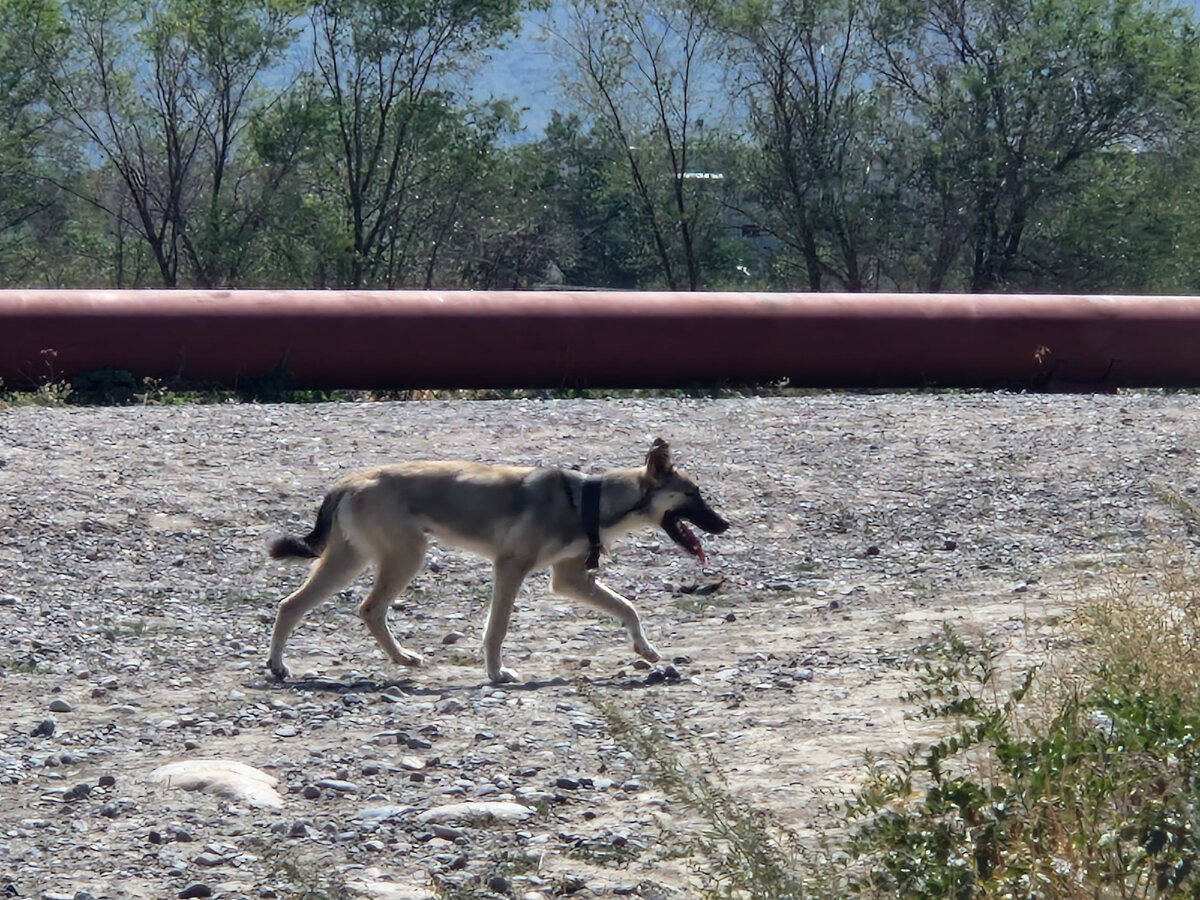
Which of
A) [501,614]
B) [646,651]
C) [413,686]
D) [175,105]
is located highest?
[175,105]

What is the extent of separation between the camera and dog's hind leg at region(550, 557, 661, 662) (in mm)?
7711

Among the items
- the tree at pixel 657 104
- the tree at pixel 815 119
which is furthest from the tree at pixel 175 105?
the tree at pixel 815 119

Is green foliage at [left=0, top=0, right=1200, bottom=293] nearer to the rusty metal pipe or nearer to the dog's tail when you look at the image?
the rusty metal pipe

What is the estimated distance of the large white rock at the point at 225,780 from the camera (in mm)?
5484

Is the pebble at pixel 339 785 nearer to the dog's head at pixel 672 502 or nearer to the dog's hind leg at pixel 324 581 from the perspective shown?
the dog's hind leg at pixel 324 581

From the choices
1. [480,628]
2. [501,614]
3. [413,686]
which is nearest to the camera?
[413,686]

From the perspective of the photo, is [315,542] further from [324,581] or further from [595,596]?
[595,596]

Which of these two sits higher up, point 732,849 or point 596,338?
point 596,338

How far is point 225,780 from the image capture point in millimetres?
5594

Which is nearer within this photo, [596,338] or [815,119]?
[596,338]

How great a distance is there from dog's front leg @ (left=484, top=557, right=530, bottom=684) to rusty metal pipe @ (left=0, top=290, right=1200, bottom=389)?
8.06 meters

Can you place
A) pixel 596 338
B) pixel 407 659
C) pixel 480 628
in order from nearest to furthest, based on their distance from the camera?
1. pixel 407 659
2. pixel 480 628
3. pixel 596 338

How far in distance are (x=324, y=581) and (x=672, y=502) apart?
181cm

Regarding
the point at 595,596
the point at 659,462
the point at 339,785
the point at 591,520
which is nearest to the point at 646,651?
the point at 595,596
